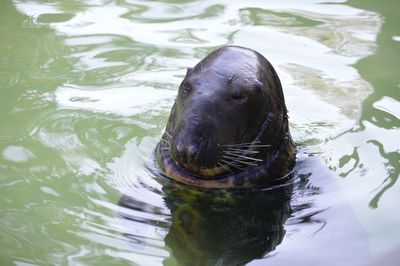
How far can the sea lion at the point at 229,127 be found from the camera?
5496 millimetres

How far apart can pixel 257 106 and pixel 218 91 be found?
0.34m

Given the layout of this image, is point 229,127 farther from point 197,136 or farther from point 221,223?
point 221,223

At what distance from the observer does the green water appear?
5.54 meters

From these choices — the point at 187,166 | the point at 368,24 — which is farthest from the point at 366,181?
the point at 368,24

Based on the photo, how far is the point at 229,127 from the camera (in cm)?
566

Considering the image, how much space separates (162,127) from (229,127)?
1.52 metres

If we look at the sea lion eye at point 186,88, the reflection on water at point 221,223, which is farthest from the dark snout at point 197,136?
the reflection on water at point 221,223

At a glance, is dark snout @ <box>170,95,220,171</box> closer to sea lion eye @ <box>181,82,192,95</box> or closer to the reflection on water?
sea lion eye @ <box>181,82,192,95</box>

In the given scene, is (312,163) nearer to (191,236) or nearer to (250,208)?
(250,208)

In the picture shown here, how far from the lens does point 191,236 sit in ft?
18.3

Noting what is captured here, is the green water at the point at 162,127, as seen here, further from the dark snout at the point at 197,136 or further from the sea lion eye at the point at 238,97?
the sea lion eye at the point at 238,97

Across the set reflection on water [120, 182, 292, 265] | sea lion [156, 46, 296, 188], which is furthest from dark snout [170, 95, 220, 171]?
reflection on water [120, 182, 292, 265]

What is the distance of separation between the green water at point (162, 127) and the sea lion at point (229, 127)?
17 cm

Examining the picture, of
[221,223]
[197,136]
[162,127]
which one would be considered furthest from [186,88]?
[162,127]
